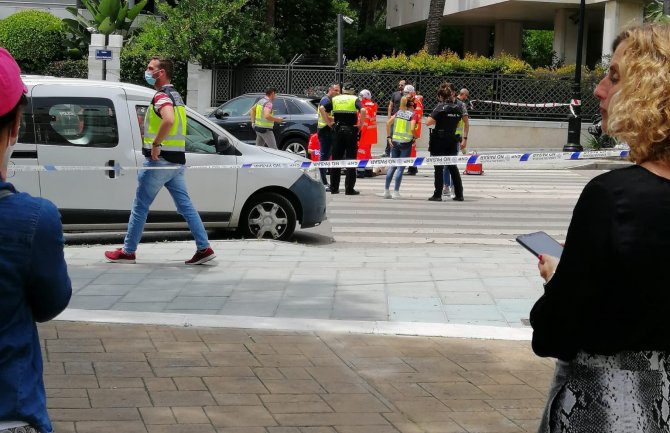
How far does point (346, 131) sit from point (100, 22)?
22542mm

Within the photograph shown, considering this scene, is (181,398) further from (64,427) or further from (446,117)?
(446,117)

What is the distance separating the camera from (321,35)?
41688 mm

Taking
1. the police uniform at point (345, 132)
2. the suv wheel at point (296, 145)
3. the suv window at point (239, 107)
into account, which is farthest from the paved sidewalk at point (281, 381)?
the suv window at point (239, 107)

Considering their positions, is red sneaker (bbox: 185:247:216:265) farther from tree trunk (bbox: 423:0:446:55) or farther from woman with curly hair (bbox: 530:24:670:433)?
tree trunk (bbox: 423:0:446:55)

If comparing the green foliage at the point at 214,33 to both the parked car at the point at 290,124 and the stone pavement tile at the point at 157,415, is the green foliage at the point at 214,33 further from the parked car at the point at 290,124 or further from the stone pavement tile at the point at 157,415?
the stone pavement tile at the point at 157,415

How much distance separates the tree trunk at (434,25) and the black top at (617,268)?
32227mm

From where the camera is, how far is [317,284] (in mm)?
8977

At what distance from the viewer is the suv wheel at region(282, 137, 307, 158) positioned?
22469mm

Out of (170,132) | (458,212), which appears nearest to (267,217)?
(170,132)

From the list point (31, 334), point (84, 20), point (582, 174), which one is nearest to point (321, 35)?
point (84, 20)

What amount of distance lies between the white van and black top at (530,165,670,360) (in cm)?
907

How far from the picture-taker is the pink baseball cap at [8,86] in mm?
2576

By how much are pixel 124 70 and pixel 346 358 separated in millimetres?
30685

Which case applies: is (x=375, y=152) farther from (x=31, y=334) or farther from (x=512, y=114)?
(x=31, y=334)
